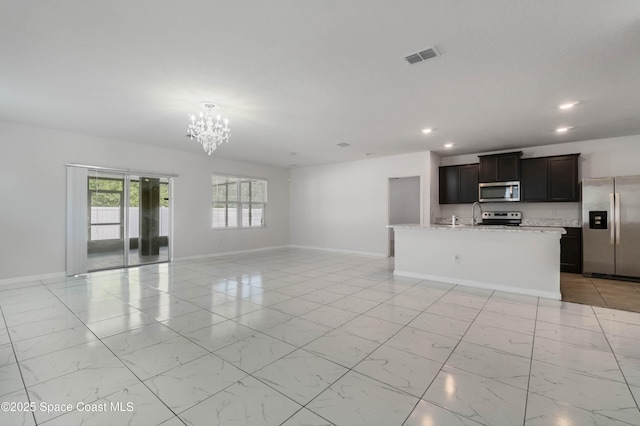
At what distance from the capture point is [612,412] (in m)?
1.65

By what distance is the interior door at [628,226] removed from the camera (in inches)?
190

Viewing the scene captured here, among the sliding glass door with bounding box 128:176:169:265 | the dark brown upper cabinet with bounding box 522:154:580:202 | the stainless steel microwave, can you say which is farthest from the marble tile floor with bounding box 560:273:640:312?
the sliding glass door with bounding box 128:176:169:265

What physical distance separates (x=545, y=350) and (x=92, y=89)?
5483 millimetres

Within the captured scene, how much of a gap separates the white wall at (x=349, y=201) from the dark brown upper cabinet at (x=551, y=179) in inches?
78.6

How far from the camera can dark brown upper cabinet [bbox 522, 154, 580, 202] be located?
5.58 metres

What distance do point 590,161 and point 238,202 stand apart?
831 centimetres

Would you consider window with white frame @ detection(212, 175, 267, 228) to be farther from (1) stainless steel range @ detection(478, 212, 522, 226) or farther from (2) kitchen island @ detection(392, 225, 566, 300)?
(1) stainless steel range @ detection(478, 212, 522, 226)

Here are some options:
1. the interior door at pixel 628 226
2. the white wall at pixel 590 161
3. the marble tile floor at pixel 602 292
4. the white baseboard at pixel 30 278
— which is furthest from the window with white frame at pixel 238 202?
the interior door at pixel 628 226

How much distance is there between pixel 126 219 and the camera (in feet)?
19.4

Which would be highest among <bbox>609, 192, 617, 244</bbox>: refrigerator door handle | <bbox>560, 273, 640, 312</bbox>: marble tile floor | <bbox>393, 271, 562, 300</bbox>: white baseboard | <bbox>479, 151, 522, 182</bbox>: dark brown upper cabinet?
<bbox>479, 151, 522, 182</bbox>: dark brown upper cabinet

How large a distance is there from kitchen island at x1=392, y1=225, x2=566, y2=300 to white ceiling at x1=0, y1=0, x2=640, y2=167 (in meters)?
1.81

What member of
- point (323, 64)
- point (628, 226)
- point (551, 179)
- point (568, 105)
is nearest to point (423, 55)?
point (323, 64)

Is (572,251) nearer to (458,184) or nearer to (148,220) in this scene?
(458,184)

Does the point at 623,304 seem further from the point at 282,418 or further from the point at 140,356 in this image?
the point at 140,356
